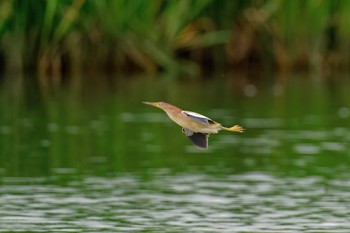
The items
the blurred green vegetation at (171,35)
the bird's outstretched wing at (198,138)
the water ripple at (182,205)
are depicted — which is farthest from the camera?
the blurred green vegetation at (171,35)

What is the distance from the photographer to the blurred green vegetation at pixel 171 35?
2472 centimetres

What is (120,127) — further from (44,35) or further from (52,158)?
(44,35)

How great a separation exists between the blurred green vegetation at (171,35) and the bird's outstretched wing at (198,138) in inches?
581

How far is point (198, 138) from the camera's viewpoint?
9.03m

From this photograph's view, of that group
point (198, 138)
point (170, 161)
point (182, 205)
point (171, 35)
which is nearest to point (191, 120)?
point (198, 138)

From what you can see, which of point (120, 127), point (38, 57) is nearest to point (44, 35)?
point (38, 57)

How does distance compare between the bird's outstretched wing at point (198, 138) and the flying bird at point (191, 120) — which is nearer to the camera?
the flying bird at point (191, 120)

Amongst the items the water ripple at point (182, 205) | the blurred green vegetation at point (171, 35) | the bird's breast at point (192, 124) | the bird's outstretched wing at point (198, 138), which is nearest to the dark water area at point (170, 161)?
the water ripple at point (182, 205)

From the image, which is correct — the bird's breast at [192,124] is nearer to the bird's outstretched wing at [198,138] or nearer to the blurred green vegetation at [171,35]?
the bird's outstretched wing at [198,138]

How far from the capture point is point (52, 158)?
15617 mm

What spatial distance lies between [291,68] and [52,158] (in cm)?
1232

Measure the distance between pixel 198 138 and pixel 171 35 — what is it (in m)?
16.9

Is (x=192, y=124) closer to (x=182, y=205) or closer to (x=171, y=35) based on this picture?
(x=182, y=205)

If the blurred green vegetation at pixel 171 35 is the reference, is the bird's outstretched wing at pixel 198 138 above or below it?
below
